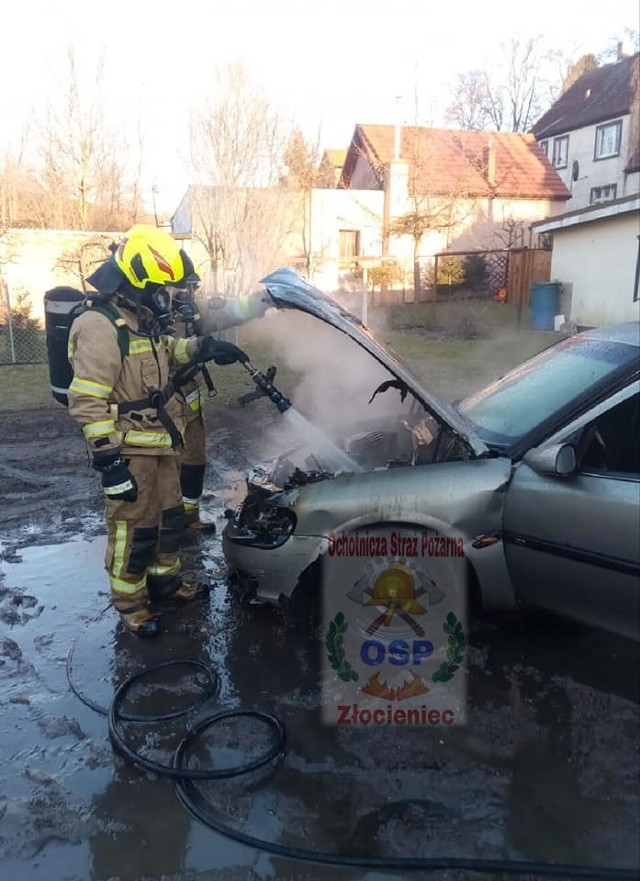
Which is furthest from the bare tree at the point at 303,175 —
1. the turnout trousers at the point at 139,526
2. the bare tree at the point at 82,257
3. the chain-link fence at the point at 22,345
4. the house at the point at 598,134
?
the turnout trousers at the point at 139,526

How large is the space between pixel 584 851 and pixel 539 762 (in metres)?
0.43

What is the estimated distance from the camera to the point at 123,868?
233 cm

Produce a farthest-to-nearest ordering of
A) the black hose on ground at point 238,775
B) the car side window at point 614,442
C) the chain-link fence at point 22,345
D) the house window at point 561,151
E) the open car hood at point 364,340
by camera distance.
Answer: the house window at point 561,151 → the chain-link fence at point 22,345 → the open car hood at point 364,340 → the car side window at point 614,442 → the black hose on ground at point 238,775

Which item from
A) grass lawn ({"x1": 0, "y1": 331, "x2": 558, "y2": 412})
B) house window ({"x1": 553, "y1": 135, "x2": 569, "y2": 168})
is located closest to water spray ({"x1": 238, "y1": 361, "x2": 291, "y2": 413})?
grass lawn ({"x1": 0, "y1": 331, "x2": 558, "y2": 412})

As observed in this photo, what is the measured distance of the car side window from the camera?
2.98 m

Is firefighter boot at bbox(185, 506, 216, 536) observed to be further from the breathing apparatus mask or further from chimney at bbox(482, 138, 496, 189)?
chimney at bbox(482, 138, 496, 189)

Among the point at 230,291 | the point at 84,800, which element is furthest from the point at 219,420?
the point at 230,291

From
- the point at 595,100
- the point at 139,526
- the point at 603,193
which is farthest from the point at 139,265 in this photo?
the point at 595,100

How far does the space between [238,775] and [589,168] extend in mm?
32853

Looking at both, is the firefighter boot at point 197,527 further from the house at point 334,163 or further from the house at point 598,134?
the house at point 598,134

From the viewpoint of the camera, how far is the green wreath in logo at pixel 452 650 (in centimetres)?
339

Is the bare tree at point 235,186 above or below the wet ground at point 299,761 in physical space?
above

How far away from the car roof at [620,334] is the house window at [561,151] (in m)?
32.1

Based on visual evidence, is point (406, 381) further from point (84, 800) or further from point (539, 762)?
point (84, 800)
